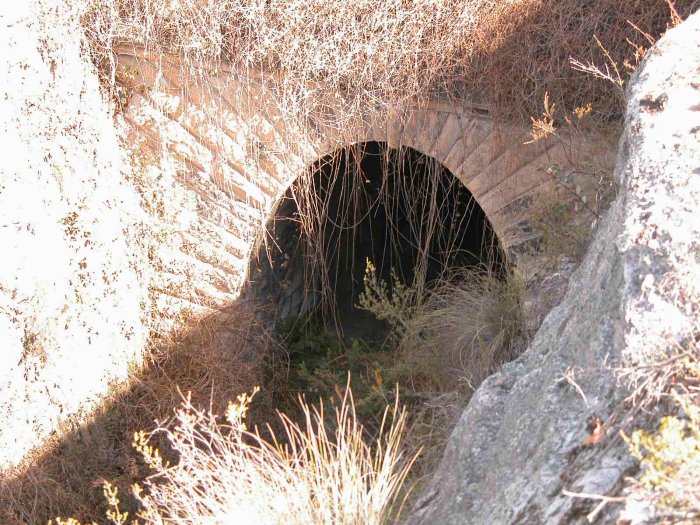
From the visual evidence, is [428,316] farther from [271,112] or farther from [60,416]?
[60,416]

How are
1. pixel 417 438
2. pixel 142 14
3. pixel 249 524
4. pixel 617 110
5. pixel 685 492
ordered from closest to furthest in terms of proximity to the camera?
pixel 685 492 < pixel 249 524 < pixel 417 438 < pixel 617 110 < pixel 142 14

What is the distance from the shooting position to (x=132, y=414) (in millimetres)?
4719

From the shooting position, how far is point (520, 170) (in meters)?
4.23

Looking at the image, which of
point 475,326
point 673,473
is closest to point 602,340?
point 673,473

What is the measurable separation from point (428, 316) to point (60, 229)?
216cm

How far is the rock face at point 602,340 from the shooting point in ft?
5.67

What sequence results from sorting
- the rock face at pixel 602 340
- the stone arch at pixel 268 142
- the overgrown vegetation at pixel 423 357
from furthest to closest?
the stone arch at pixel 268 142, the overgrown vegetation at pixel 423 357, the rock face at pixel 602 340

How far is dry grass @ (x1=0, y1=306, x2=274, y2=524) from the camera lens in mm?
4344

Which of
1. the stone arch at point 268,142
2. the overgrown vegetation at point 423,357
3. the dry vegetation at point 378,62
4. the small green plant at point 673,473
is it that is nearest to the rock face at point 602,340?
the small green plant at point 673,473

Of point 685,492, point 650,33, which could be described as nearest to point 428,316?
point 650,33

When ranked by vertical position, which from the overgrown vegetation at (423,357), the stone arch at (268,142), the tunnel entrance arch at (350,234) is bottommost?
the overgrown vegetation at (423,357)

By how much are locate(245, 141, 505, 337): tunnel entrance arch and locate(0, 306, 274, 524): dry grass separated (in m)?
0.34

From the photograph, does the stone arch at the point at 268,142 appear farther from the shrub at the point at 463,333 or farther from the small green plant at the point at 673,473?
the small green plant at the point at 673,473

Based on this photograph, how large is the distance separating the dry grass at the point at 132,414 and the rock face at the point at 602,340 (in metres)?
2.48
